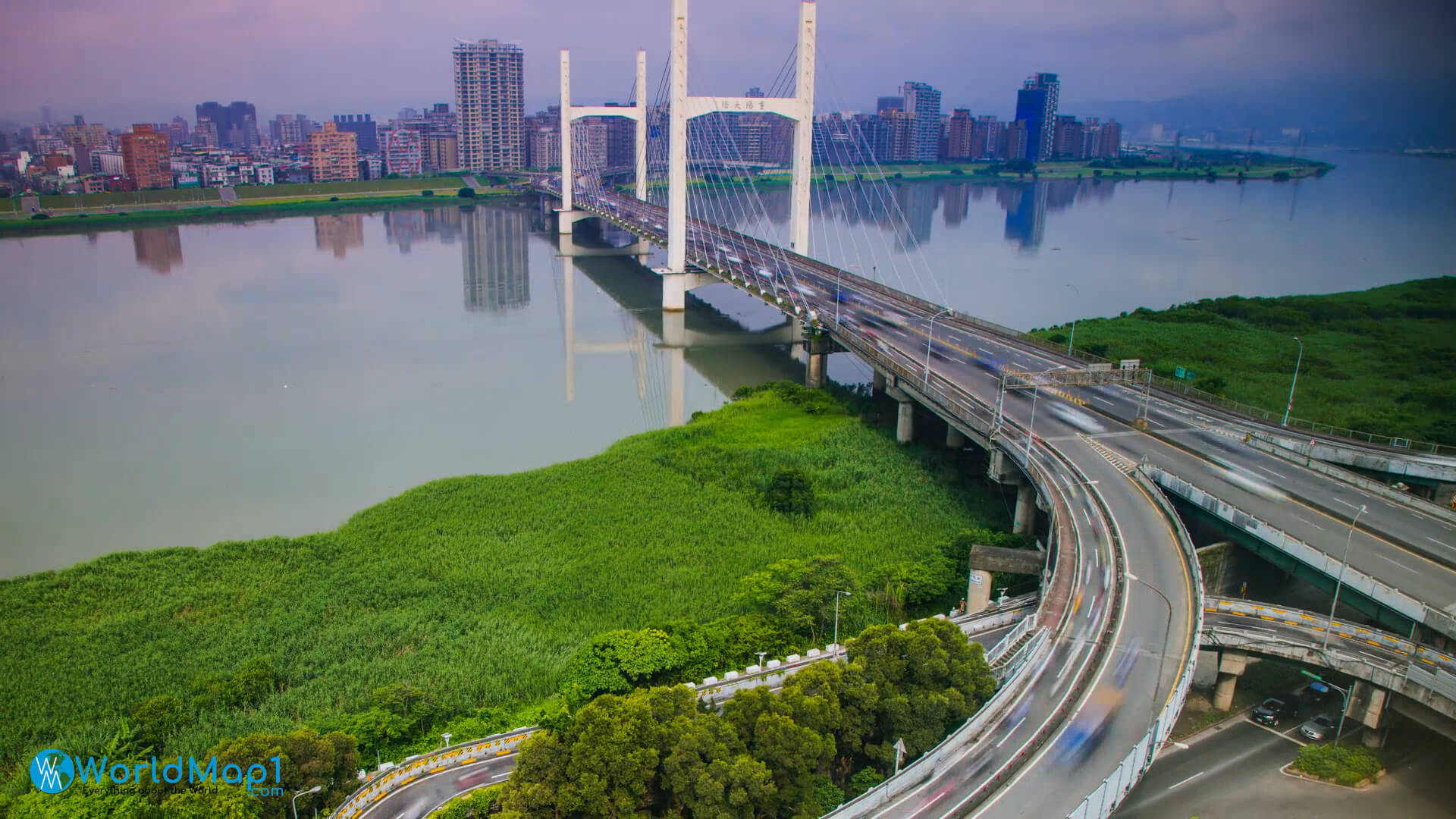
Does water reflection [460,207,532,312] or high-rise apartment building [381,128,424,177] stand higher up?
high-rise apartment building [381,128,424,177]

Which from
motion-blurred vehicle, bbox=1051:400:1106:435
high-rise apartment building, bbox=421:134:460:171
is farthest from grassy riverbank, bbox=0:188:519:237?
motion-blurred vehicle, bbox=1051:400:1106:435

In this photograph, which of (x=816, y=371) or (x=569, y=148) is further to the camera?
(x=569, y=148)

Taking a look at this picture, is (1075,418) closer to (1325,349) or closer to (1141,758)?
(1141,758)

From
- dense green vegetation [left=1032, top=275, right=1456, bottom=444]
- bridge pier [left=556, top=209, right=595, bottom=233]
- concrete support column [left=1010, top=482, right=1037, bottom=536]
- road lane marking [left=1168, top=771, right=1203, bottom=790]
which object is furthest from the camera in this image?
bridge pier [left=556, top=209, right=595, bottom=233]

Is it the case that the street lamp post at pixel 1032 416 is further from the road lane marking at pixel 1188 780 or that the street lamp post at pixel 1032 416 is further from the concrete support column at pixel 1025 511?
the road lane marking at pixel 1188 780

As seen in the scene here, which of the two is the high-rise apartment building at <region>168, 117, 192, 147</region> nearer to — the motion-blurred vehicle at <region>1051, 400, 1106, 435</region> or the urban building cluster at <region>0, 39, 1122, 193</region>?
the urban building cluster at <region>0, 39, 1122, 193</region>

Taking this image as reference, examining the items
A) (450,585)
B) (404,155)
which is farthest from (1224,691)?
(404,155)

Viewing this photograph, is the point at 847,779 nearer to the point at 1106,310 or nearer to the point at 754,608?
the point at 754,608

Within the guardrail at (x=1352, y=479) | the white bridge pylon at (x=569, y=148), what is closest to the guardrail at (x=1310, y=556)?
the guardrail at (x=1352, y=479)

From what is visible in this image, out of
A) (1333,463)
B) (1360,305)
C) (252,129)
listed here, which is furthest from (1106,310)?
(252,129)
